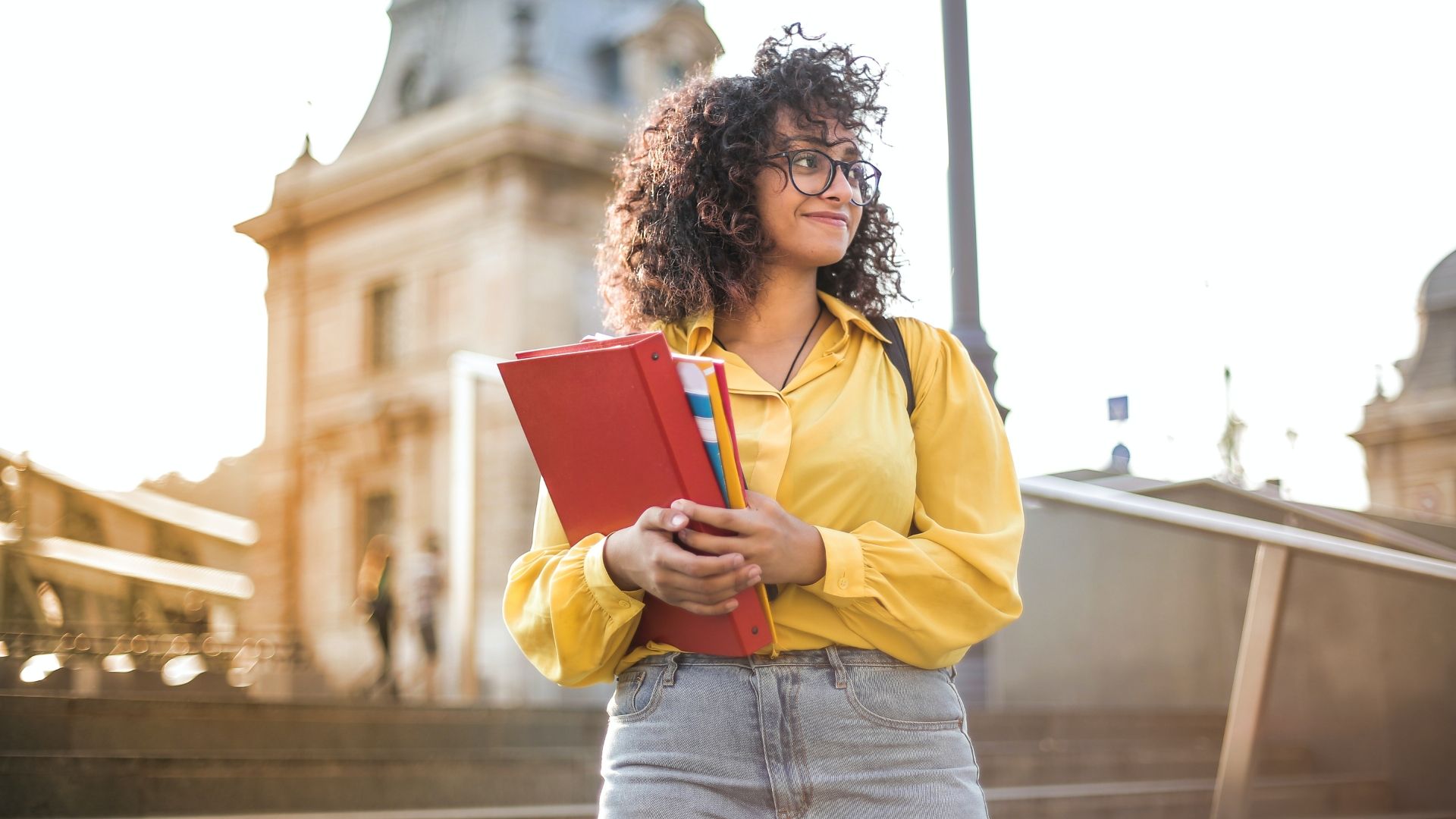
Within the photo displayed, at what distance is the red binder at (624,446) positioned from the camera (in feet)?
5.96

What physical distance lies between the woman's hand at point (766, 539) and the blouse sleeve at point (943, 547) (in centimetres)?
2

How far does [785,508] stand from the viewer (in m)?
2.00

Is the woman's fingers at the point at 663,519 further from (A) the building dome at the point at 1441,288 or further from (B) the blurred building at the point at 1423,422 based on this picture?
(A) the building dome at the point at 1441,288

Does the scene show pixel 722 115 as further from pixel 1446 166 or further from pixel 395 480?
pixel 395 480

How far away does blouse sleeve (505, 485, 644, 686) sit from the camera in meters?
1.92

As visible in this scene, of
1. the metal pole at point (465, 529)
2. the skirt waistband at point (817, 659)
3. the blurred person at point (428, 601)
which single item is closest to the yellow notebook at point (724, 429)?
the skirt waistband at point (817, 659)

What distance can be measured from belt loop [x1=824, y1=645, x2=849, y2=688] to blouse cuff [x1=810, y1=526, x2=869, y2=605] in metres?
0.10

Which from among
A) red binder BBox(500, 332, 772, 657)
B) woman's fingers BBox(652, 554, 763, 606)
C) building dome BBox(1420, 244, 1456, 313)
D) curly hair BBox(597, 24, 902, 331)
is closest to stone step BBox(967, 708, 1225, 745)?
building dome BBox(1420, 244, 1456, 313)

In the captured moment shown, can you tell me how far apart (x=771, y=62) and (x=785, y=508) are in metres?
0.71

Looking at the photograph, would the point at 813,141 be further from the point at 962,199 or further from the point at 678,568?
the point at 962,199

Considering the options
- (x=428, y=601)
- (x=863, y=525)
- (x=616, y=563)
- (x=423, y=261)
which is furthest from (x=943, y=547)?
(x=423, y=261)

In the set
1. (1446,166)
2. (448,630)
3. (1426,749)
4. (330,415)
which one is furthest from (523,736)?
(330,415)

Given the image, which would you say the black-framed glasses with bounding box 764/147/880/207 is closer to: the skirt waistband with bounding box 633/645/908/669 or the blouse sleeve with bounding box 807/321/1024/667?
the blouse sleeve with bounding box 807/321/1024/667

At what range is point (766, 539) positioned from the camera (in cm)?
182
